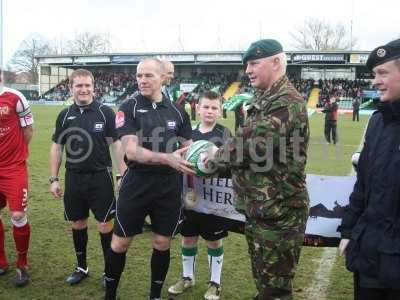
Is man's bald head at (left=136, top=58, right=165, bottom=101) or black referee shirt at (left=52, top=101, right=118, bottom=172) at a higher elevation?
man's bald head at (left=136, top=58, right=165, bottom=101)

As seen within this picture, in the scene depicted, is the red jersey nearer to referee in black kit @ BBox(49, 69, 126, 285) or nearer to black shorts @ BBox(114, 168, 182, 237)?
referee in black kit @ BBox(49, 69, 126, 285)

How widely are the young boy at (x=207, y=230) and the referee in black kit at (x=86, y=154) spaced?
2.53 ft

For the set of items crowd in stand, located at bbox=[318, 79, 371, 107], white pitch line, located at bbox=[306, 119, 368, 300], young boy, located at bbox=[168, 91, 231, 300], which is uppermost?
crowd in stand, located at bbox=[318, 79, 371, 107]

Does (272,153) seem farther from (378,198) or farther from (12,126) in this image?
(12,126)

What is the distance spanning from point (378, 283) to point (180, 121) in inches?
84.7

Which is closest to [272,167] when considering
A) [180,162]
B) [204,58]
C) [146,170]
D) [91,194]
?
[180,162]

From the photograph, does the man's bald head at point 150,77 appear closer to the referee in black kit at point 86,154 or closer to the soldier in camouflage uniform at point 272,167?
the referee in black kit at point 86,154

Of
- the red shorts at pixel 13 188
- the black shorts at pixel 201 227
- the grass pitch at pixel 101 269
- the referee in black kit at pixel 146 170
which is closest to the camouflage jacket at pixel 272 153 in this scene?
the referee in black kit at pixel 146 170

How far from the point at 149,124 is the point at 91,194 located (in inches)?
47.0

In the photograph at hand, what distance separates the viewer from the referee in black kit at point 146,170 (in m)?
3.96

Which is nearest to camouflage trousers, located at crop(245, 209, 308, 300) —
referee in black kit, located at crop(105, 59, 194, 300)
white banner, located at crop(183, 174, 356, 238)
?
referee in black kit, located at crop(105, 59, 194, 300)

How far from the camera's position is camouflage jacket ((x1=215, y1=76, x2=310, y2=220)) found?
2834mm

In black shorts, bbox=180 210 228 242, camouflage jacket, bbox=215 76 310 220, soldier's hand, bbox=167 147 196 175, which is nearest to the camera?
camouflage jacket, bbox=215 76 310 220

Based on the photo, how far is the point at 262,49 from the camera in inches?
116
